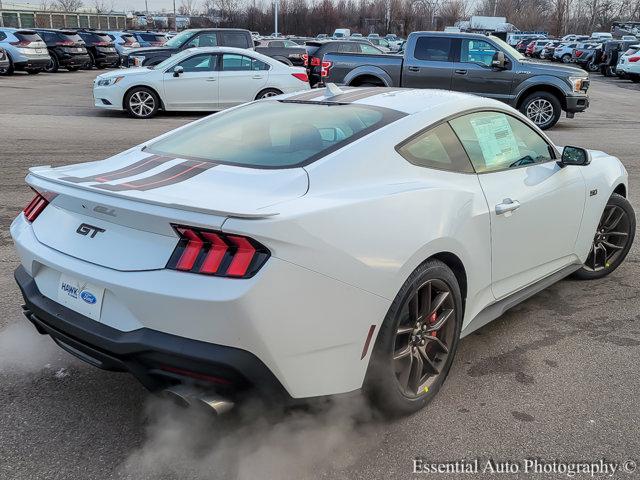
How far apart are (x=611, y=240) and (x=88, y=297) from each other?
154 inches

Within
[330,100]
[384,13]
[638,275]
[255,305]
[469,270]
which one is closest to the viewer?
[255,305]

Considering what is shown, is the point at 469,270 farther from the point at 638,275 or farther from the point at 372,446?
the point at 638,275

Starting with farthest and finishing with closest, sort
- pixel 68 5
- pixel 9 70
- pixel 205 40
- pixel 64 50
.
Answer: pixel 68 5
pixel 64 50
pixel 9 70
pixel 205 40

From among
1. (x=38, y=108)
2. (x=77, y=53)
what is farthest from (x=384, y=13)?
(x=38, y=108)

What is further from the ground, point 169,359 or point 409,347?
point 169,359

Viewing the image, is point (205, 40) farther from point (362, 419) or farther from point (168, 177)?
point (362, 419)

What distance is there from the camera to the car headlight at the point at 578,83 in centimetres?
1316

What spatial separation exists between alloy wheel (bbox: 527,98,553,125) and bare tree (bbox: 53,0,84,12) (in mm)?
95527

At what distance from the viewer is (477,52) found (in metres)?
Answer: 13.4

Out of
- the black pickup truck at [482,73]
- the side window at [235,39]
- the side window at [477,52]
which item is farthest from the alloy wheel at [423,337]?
the side window at [235,39]

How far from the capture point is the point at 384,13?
311 feet

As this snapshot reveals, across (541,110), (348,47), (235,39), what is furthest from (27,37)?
(541,110)

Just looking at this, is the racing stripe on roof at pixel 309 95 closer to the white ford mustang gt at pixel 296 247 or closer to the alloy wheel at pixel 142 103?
the white ford mustang gt at pixel 296 247

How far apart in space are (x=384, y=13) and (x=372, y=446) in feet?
326
